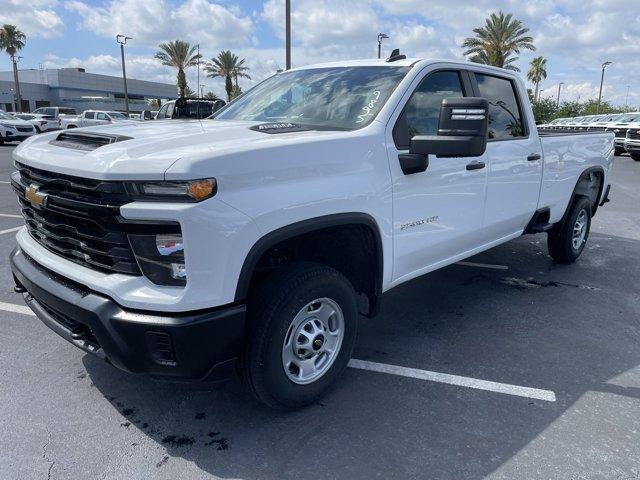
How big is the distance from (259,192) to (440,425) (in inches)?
63.7

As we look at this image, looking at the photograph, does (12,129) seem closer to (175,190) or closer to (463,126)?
(175,190)

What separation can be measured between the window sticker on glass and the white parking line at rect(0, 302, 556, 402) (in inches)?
63.6

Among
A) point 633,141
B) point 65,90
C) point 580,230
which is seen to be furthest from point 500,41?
point 65,90

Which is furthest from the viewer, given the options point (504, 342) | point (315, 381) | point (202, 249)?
point (504, 342)

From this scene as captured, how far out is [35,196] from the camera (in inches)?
110

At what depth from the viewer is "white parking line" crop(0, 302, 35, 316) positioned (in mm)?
4300

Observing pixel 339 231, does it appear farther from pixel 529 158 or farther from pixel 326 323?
pixel 529 158

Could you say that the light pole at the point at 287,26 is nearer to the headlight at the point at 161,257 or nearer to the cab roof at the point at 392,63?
the cab roof at the point at 392,63

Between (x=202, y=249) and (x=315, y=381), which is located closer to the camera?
(x=202, y=249)

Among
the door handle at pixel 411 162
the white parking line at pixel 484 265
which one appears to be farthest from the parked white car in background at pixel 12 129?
the door handle at pixel 411 162

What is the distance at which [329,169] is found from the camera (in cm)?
278

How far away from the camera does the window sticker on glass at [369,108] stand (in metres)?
3.25

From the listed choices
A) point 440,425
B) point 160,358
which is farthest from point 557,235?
point 160,358

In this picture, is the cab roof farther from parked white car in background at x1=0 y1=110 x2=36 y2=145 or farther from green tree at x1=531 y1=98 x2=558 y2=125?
green tree at x1=531 y1=98 x2=558 y2=125
